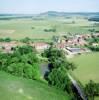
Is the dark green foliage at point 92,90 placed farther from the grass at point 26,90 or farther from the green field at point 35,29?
the green field at point 35,29

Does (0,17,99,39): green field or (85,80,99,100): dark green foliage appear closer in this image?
(85,80,99,100): dark green foliage

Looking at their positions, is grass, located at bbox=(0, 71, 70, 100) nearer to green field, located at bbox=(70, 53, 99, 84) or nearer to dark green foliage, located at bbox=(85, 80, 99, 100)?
dark green foliage, located at bbox=(85, 80, 99, 100)

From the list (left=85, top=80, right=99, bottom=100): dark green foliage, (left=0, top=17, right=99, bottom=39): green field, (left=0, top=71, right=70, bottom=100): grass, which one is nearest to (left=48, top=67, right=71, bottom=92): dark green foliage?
(left=0, top=71, right=70, bottom=100): grass

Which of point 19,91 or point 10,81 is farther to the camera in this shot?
point 10,81

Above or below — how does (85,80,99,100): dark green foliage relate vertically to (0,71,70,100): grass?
above

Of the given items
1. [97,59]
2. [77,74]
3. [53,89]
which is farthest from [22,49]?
[53,89]

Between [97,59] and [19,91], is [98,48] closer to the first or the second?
[97,59]
